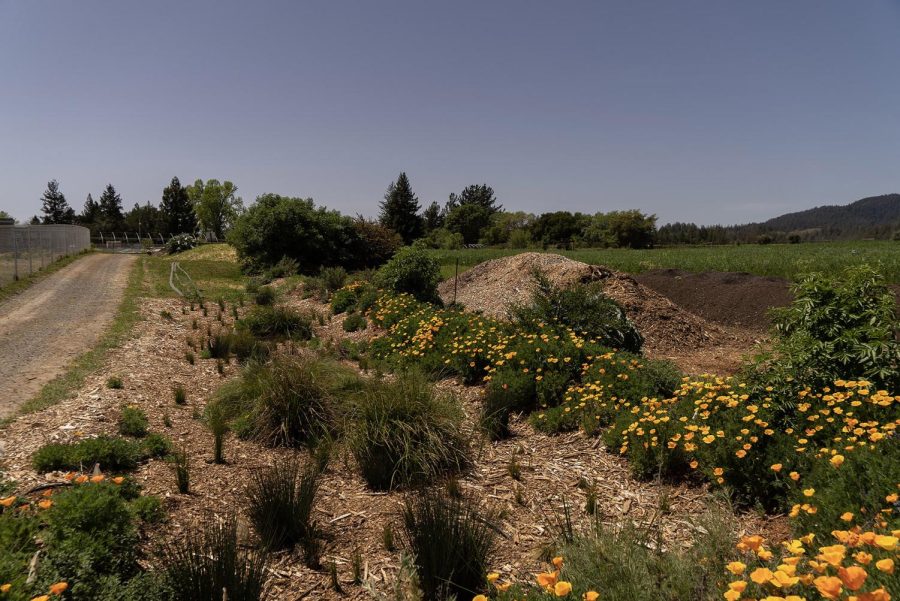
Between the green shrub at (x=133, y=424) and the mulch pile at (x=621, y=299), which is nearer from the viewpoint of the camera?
the green shrub at (x=133, y=424)

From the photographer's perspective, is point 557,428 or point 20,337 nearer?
point 557,428

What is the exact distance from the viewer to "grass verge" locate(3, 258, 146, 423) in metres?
5.52

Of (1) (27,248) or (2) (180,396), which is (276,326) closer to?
(2) (180,396)

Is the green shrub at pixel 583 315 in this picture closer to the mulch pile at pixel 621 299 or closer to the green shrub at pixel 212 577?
the mulch pile at pixel 621 299

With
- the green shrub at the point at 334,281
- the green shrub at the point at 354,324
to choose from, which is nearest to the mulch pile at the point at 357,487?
the green shrub at the point at 354,324

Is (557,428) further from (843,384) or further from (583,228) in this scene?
(583,228)

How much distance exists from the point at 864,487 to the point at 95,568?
415 centimetres

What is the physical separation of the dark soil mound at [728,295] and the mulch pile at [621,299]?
110cm

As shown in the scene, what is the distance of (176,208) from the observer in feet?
222

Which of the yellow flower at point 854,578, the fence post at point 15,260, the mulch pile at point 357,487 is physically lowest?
the mulch pile at point 357,487

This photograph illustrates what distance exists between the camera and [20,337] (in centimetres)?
886

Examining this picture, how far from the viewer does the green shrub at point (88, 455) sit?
3.92 metres

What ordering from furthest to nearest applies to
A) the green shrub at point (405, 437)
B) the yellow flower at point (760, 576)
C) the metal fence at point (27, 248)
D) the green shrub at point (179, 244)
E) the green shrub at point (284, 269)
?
the green shrub at point (179, 244) < the green shrub at point (284, 269) < the metal fence at point (27, 248) < the green shrub at point (405, 437) < the yellow flower at point (760, 576)

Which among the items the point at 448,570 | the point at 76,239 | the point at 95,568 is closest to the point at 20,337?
the point at 95,568
